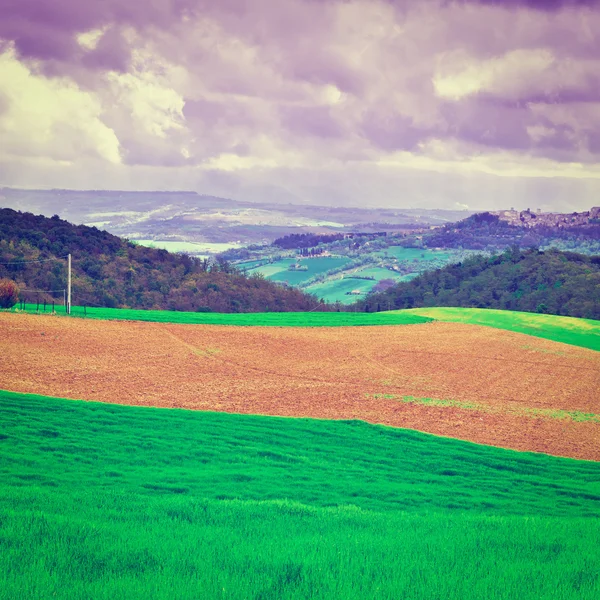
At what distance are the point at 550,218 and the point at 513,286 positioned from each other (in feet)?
315

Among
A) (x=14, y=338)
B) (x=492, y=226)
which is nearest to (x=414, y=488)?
(x=14, y=338)

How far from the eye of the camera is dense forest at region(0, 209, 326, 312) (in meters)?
65.4

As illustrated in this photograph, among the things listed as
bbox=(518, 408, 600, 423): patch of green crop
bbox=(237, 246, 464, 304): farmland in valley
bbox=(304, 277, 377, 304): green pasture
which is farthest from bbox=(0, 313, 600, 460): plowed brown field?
bbox=(237, 246, 464, 304): farmland in valley

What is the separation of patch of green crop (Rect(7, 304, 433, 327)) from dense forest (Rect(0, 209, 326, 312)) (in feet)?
51.2

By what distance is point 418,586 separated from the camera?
23.7ft

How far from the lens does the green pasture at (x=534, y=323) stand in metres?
50.2

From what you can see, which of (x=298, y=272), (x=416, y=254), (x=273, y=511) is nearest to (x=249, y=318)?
(x=273, y=511)

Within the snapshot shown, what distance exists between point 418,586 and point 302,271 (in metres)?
137

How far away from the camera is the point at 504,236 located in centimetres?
16762

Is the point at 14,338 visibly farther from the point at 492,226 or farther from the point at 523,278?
the point at 492,226

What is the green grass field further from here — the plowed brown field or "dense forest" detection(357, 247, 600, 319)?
"dense forest" detection(357, 247, 600, 319)

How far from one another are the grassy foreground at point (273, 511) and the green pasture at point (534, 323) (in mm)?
33064

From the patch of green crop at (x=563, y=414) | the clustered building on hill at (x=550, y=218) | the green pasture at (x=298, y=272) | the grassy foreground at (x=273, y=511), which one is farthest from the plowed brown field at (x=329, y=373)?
the clustered building on hill at (x=550, y=218)

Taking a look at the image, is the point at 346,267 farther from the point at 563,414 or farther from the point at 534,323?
the point at 563,414
